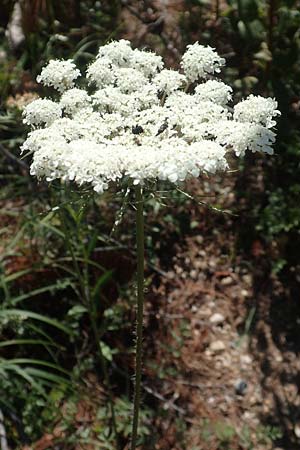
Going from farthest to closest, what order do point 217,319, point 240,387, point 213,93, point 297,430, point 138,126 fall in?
point 217,319, point 240,387, point 297,430, point 213,93, point 138,126

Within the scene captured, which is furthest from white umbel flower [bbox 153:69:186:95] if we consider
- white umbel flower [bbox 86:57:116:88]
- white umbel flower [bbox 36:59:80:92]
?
white umbel flower [bbox 36:59:80:92]

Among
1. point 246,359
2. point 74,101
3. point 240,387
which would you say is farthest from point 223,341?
point 74,101

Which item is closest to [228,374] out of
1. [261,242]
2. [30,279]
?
[261,242]

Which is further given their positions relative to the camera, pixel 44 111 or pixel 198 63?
pixel 198 63

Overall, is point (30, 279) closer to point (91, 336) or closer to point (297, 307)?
point (91, 336)

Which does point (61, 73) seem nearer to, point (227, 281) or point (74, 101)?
point (74, 101)
